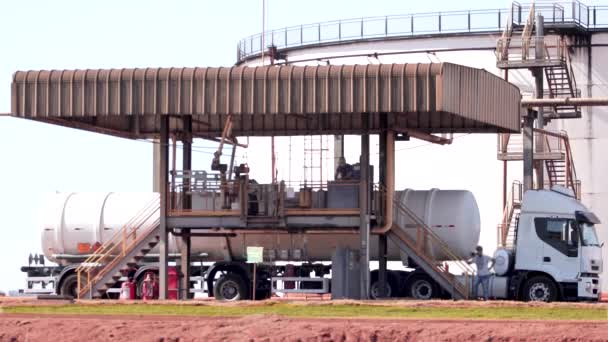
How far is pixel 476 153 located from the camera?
69.6 metres

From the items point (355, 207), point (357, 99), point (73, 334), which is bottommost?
point (73, 334)

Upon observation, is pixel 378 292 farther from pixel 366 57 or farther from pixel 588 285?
pixel 366 57

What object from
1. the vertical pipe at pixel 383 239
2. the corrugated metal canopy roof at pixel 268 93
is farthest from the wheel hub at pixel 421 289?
the corrugated metal canopy roof at pixel 268 93

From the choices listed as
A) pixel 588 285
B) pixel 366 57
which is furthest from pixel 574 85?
pixel 588 285

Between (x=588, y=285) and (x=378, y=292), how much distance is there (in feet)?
22.5

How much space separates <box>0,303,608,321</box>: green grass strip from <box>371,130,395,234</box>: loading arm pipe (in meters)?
6.56

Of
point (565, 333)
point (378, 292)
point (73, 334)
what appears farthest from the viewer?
point (378, 292)

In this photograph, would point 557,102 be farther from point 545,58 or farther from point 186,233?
point 186,233

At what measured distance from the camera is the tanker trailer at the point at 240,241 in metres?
52.1

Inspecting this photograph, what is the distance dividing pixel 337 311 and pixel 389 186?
31.2 feet

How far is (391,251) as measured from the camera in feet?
175

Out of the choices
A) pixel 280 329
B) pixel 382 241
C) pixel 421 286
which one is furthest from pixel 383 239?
pixel 280 329

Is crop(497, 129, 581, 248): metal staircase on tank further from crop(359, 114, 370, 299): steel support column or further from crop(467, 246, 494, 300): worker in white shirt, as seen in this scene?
crop(359, 114, 370, 299): steel support column

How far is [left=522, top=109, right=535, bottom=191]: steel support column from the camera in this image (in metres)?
59.7
